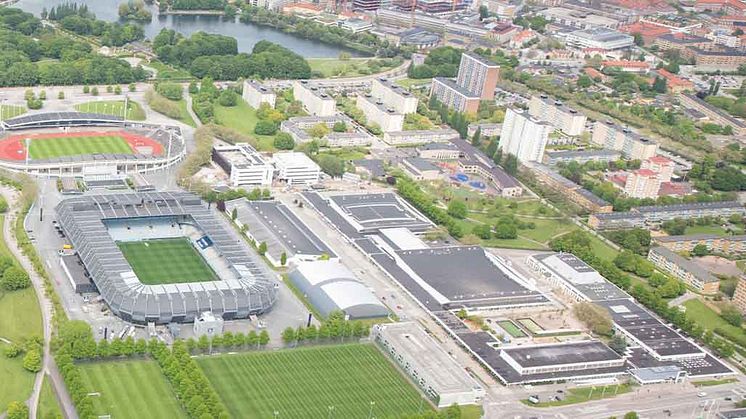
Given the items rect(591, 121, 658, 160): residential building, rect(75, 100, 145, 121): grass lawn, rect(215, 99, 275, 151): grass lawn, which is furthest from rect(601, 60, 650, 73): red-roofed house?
rect(75, 100, 145, 121): grass lawn

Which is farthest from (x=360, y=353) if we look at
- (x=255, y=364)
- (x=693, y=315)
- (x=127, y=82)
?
(x=127, y=82)

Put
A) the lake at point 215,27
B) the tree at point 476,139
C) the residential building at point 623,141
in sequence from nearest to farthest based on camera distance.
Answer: the tree at point 476,139, the residential building at point 623,141, the lake at point 215,27

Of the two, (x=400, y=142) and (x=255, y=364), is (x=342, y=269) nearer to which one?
(x=255, y=364)

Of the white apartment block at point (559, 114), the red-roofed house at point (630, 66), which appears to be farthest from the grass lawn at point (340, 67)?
the red-roofed house at point (630, 66)

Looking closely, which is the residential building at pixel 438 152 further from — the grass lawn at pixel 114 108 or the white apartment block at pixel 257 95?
the grass lawn at pixel 114 108

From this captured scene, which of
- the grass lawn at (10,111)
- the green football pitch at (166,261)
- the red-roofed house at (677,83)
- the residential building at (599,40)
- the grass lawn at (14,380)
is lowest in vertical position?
the grass lawn at (14,380)

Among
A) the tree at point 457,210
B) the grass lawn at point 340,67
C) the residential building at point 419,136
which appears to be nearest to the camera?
the tree at point 457,210

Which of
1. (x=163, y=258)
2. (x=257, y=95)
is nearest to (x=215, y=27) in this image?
(x=257, y=95)
